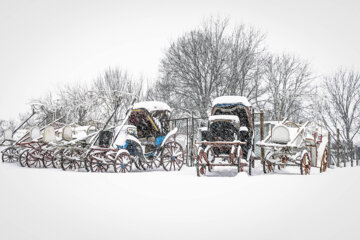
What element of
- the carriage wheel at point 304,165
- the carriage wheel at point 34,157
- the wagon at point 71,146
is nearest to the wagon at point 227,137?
the carriage wheel at point 304,165

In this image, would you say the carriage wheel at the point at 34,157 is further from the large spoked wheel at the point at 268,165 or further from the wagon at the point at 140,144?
the large spoked wheel at the point at 268,165

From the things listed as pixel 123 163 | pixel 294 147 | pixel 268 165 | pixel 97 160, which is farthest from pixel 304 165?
pixel 97 160

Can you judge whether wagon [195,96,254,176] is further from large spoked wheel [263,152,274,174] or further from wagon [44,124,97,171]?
wagon [44,124,97,171]

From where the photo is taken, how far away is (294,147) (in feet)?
26.7

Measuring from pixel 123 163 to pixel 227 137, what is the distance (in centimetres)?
336

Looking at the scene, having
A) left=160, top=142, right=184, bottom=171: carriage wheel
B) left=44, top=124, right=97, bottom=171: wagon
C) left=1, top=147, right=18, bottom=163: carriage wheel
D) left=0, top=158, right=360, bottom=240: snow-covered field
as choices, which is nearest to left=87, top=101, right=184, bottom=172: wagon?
left=160, top=142, right=184, bottom=171: carriage wheel

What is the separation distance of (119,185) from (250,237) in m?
Result: 3.59

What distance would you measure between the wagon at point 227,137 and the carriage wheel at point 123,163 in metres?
2.32

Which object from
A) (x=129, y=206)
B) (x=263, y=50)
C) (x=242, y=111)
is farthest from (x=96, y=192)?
(x=263, y=50)

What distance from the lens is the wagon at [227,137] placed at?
26.1ft

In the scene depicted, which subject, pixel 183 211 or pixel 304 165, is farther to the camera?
pixel 304 165

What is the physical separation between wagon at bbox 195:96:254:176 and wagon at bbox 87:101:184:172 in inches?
75.2

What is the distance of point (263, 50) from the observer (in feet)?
76.4

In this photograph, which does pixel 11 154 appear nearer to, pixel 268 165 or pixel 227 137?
pixel 227 137
